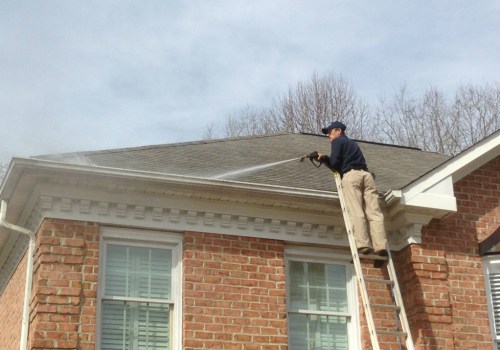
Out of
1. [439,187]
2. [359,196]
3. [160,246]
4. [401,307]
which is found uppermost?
[439,187]

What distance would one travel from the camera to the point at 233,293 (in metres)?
10.1

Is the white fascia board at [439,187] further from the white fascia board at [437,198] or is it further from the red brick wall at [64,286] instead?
the red brick wall at [64,286]

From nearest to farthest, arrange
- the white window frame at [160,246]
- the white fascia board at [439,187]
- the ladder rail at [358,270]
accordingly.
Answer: the ladder rail at [358,270], the white window frame at [160,246], the white fascia board at [439,187]

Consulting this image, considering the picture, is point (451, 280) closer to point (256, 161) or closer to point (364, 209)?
point (364, 209)

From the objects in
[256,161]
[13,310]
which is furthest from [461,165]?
[13,310]

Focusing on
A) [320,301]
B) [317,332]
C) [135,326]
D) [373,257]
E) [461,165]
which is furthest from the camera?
[461,165]

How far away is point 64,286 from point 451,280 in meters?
4.95

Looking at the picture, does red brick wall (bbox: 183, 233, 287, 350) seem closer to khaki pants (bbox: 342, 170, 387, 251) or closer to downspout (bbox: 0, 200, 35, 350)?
khaki pants (bbox: 342, 170, 387, 251)

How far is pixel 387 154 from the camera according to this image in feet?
48.4

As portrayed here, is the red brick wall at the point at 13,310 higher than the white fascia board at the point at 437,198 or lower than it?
lower

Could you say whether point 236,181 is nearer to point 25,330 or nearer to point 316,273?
point 316,273

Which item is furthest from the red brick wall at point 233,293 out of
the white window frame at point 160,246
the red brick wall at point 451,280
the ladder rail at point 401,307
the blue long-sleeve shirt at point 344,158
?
the red brick wall at point 451,280

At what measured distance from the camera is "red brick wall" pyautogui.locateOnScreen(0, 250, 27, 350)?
10.4 meters

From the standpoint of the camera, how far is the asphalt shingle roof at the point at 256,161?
10.9 metres
